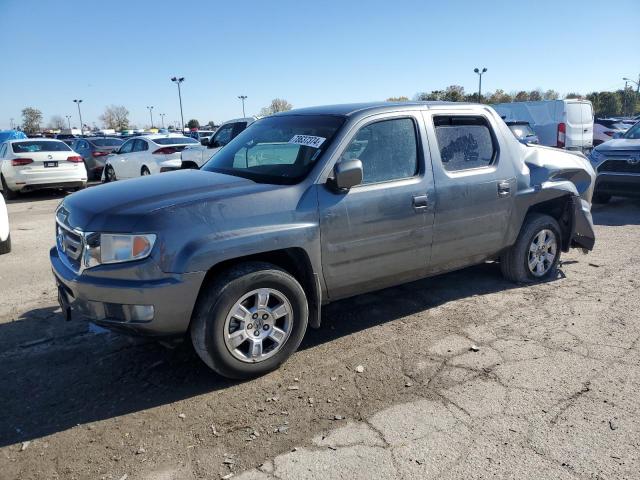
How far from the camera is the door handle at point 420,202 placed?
4129mm

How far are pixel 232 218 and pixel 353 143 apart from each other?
47.3 inches

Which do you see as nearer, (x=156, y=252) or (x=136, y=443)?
(x=136, y=443)

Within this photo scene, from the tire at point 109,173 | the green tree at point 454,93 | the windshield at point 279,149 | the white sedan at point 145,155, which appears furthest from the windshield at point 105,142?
the green tree at point 454,93

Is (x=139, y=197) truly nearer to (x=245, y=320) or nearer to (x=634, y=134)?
(x=245, y=320)

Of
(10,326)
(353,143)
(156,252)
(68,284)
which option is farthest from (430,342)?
(10,326)

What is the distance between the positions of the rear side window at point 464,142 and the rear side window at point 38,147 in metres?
12.1

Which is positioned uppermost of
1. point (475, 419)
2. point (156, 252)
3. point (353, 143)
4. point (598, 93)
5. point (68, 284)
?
point (598, 93)

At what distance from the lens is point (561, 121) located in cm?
1397

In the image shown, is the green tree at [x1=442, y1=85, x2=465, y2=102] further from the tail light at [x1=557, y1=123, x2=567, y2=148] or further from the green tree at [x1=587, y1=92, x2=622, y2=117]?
the tail light at [x1=557, y1=123, x2=567, y2=148]

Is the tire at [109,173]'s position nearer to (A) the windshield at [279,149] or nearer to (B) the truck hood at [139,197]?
(A) the windshield at [279,149]

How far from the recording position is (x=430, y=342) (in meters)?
4.07

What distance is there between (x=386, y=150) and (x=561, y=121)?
39.0 ft

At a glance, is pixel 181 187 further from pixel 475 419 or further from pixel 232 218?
pixel 475 419

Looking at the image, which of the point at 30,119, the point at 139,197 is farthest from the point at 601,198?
the point at 30,119
